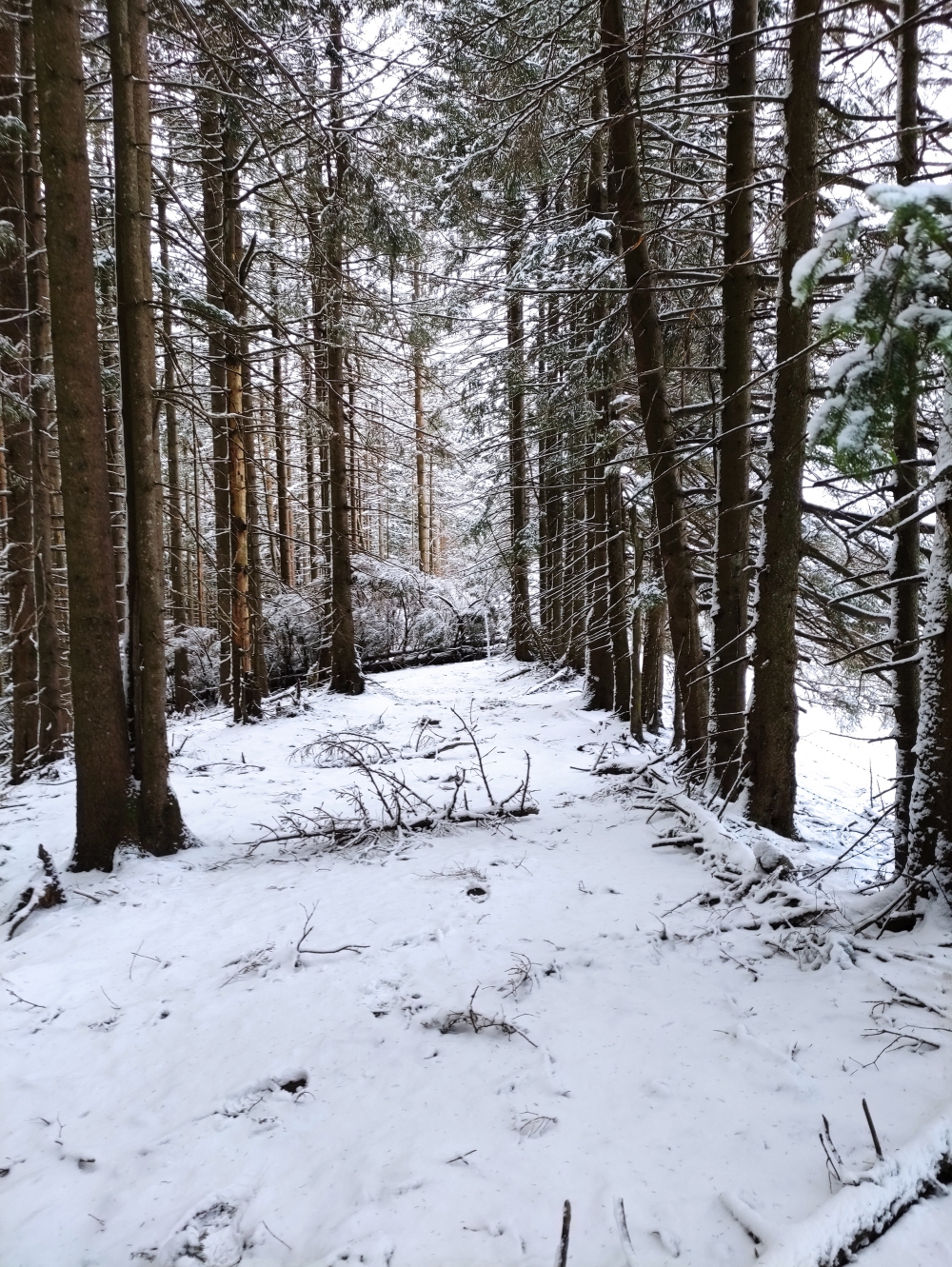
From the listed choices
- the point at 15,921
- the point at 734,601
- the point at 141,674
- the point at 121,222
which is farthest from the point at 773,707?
the point at 121,222

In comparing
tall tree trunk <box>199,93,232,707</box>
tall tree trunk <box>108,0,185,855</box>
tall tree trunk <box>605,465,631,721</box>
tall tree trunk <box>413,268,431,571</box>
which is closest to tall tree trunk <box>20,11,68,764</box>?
tall tree trunk <box>199,93,232,707</box>

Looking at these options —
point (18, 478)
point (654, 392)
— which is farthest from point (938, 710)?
point (18, 478)

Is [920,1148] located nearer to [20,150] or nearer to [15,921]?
[15,921]

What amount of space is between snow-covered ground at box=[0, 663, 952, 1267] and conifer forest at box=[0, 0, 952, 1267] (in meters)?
0.02

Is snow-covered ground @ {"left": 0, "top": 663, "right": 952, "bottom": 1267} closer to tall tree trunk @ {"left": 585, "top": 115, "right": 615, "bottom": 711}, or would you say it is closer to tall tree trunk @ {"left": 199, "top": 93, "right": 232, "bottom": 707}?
tall tree trunk @ {"left": 585, "top": 115, "right": 615, "bottom": 711}

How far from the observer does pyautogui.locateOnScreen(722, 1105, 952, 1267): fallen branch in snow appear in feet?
4.91

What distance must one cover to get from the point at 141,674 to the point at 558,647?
10.3 metres

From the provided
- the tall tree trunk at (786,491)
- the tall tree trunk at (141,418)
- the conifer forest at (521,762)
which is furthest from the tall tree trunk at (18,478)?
the tall tree trunk at (786,491)

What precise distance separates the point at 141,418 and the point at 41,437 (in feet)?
12.8

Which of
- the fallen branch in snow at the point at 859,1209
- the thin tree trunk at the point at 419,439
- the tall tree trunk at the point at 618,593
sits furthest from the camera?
the thin tree trunk at the point at 419,439

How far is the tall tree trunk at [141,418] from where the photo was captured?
4633 millimetres

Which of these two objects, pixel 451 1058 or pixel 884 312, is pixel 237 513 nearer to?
pixel 451 1058

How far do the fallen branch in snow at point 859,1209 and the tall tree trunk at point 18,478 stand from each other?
26.8 ft

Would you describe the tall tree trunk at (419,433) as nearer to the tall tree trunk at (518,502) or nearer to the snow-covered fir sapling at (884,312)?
the tall tree trunk at (518,502)
